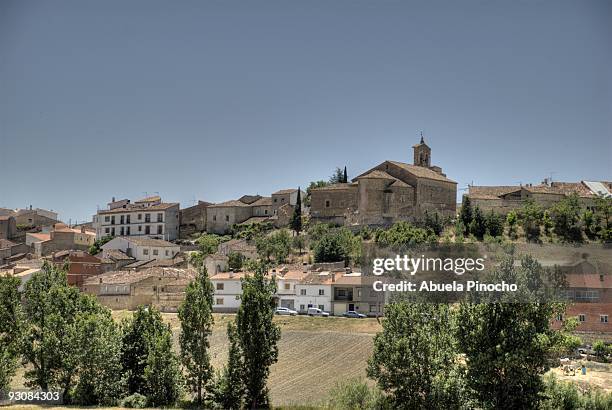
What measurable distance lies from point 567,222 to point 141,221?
41.9 metres

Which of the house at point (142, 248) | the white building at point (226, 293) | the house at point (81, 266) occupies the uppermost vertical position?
the house at point (142, 248)

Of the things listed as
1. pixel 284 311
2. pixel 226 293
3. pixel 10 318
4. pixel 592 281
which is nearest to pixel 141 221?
pixel 226 293

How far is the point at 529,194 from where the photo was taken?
71000 mm

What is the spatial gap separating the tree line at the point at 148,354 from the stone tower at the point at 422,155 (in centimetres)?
5983

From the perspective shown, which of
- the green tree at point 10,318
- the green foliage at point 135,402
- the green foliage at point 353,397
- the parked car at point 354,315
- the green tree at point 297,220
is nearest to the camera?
the green foliage at point 353,397

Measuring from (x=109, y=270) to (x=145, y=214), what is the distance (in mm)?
15913

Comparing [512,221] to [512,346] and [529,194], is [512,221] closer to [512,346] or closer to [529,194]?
[529,194]

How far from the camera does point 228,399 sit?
23.2 m

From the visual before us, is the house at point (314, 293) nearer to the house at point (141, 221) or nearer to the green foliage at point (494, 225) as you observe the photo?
the green foliage at point (494, 225)

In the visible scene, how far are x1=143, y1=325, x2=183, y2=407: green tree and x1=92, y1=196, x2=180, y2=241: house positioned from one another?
48814 mm

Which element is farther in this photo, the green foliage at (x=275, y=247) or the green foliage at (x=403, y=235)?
the green foliage at (x=275, y=247)

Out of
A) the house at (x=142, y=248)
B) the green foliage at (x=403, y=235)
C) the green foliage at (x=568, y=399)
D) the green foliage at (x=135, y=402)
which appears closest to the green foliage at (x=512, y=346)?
the green foliage at (x=568, y=399)

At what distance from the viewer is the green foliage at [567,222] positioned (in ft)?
205

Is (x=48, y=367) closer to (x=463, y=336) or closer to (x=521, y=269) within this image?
(x=463, y=336)
